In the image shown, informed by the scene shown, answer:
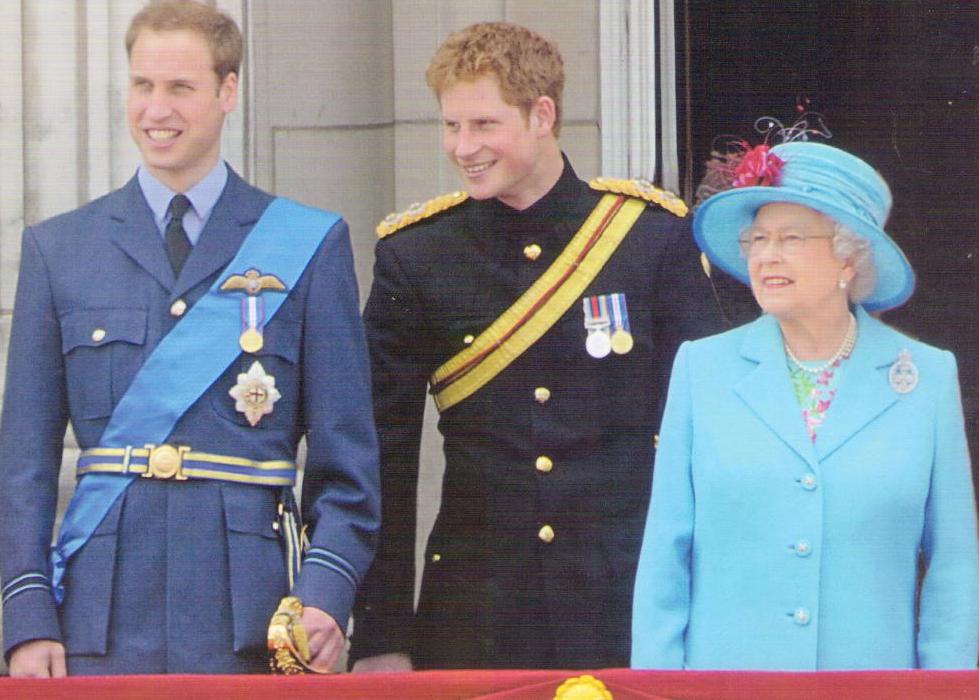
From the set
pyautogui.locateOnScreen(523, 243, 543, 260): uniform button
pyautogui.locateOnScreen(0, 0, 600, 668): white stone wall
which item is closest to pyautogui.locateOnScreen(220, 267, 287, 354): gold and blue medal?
pyautogui.locateOnScreen(523, 243, 543, 260): uniform button

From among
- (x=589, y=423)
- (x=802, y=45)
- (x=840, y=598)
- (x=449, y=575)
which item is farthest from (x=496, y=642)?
(x=802, y=45)

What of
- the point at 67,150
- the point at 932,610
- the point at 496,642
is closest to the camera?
the point at 932,610

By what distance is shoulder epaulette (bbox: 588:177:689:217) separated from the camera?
3489 mm

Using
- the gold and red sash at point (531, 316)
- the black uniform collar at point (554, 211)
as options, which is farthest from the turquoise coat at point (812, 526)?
the black uniform collar at point (554, 211)

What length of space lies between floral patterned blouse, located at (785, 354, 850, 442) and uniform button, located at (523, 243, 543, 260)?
0.56m

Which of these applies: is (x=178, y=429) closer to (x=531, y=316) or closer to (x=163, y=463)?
(x=163, y=463)

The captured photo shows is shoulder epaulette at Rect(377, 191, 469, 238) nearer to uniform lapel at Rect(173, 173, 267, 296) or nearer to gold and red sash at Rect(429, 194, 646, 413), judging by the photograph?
gold and red sash at Rect(429, 194, 646, 413)

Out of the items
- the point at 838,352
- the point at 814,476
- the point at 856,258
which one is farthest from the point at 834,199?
the point at 814,476

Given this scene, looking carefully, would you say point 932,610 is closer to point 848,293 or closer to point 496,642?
point 848,293

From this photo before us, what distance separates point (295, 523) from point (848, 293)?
958 mm

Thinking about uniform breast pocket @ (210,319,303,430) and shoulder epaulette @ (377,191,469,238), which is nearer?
uniform breast pocket @ (210,319,303,430)

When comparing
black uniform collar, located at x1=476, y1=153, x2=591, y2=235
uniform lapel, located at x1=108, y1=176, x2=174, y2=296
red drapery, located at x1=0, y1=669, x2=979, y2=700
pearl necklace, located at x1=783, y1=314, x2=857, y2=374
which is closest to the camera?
red drapery, located at x1=0, y1=669, x2=979, y2=700

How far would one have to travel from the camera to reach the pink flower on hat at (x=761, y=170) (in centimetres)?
309

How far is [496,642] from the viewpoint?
344 cm
